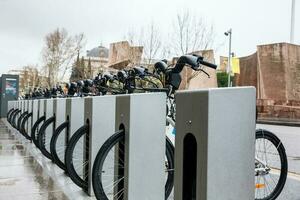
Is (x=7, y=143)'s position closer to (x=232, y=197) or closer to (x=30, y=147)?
(x=30, y=147)

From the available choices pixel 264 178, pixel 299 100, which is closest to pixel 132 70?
pixel 264 178

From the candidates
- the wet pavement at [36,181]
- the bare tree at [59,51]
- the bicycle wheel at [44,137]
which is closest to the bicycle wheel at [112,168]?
the wet pavement at [36,181]

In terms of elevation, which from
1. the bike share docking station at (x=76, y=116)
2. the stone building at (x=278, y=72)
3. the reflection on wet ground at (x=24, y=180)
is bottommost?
the reflection on wet ground at (x=24, y=180)

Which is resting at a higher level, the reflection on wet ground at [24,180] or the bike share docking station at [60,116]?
the bike share docking station at [60,116]

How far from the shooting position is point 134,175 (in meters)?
3.07

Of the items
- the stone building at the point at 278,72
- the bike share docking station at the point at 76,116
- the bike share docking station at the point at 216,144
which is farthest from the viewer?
the stone building at the point at 278,72

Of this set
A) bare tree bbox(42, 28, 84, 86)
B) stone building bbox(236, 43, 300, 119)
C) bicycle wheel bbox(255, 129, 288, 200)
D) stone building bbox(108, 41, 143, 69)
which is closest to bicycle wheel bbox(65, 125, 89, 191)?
bicycle wheel bbox(255, 129, 288, 200)

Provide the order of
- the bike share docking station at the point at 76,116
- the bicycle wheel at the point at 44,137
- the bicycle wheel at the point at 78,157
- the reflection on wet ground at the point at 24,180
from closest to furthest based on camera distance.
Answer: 1. the reflection on wet ground at the point at 24,180
2. the bicycle wheel at the point at 78,157
3. the bike share docking station at the point at 76,116
4. the bicycle wheel at the point at 44,137

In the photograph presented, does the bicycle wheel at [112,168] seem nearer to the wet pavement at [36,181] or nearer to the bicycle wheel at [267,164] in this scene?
the wet pavement at [36,181]

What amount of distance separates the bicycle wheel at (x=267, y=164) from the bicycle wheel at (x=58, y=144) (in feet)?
7.99

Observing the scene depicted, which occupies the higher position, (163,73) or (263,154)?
(163,73)

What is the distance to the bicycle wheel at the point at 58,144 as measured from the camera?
16.8 feet

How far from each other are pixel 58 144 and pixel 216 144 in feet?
12.3

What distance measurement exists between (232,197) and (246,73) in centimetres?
3045
